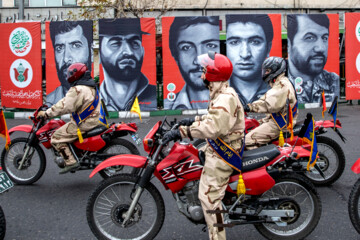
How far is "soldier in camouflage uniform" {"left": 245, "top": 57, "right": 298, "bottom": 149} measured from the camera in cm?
509

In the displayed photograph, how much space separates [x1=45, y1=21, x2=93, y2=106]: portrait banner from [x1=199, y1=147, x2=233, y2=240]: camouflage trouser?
38.0 ft

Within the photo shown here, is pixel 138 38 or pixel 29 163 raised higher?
pixel 138 38

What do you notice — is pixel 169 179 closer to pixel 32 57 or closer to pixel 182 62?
pixel 182 62

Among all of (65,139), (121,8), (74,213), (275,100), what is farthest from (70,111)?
(121,8)

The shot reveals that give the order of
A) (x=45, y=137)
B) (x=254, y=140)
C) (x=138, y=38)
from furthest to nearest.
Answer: (x=138, y=38) < (x=45, y=137) < (x=254, y=140)

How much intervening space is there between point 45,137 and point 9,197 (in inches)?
39.7

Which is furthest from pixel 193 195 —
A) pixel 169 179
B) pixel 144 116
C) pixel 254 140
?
pixel 144 116

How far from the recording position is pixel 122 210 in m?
3.61

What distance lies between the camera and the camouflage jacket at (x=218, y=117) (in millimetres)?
3227

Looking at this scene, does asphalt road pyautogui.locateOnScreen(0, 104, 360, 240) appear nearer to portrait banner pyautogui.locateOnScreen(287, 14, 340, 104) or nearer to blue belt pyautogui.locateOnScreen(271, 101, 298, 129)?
blue belt pyautogui.locateOnScreen(271, 101, 298, 129)

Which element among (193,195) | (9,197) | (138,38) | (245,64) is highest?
(138,38)

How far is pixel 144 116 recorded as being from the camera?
14.2m

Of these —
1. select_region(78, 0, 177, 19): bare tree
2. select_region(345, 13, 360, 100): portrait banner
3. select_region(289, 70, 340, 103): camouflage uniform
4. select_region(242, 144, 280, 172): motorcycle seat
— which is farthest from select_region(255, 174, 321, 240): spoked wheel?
select_region(78, 0, 177, 19): bare tree

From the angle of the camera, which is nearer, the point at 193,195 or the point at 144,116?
the point at 193,195
